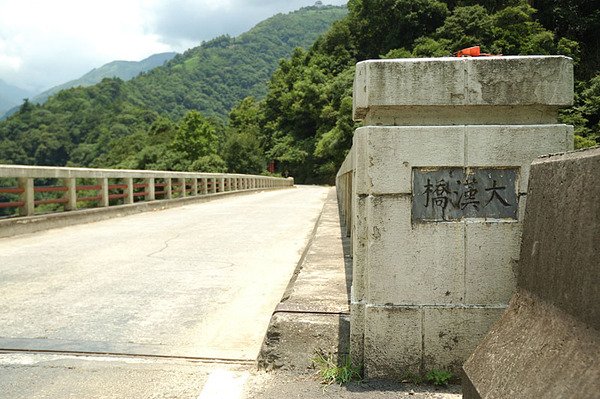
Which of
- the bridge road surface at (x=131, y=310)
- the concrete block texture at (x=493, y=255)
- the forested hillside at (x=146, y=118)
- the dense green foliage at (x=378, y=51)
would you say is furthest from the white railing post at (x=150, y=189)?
the forested hillside at (x=146, y=118)

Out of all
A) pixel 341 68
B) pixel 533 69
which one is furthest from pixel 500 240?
pixel 341 68

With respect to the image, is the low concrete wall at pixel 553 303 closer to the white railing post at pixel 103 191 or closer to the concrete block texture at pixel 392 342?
the concrete block texture at pixel 392 342

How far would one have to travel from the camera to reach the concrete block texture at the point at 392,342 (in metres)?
2.97

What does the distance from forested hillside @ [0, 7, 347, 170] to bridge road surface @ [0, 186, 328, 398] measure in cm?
5424

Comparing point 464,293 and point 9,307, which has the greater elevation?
point 464,293

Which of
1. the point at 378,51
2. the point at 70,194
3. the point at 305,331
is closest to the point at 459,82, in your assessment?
the point at 305,331

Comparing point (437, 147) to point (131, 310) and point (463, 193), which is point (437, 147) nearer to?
point (463, 193)

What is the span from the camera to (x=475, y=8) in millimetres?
53469

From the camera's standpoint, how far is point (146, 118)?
115188mm

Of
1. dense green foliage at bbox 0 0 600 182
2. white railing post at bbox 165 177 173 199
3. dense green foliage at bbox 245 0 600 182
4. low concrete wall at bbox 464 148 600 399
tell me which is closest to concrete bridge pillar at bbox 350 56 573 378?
low concrete wall at bbox 464 148 600 399

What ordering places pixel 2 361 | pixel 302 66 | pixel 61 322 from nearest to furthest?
1. pixel 2 361
2. pixel 61 322
3. pixel 302 66

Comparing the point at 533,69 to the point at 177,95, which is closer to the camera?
the point at 533,69

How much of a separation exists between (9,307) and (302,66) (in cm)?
8766

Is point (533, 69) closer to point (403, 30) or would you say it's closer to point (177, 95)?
point (403, 30)
